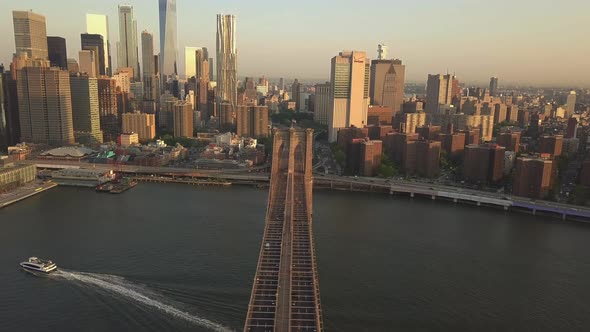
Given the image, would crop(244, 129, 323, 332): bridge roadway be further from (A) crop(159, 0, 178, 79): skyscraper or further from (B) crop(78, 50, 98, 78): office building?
(A) crop(159, 0, 178, 79): skyscraper

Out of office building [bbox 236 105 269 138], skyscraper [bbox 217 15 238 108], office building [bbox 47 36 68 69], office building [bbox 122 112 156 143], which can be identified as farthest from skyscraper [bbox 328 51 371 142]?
office building [bbox 47 36 68 69]

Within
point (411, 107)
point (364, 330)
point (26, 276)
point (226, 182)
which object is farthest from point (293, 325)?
point (411, 107)

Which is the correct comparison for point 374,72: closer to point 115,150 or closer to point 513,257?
point 115,150

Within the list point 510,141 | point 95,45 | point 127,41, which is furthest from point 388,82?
point 127,41

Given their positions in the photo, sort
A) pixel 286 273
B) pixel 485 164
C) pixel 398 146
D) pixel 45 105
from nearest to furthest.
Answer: pixel 286 273, pixel 485 164, pixel 398 146, pixel 45 105

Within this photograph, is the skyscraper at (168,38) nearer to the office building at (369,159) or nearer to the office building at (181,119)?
the office building at (181,119)

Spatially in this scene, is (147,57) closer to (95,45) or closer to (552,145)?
(95,45)
